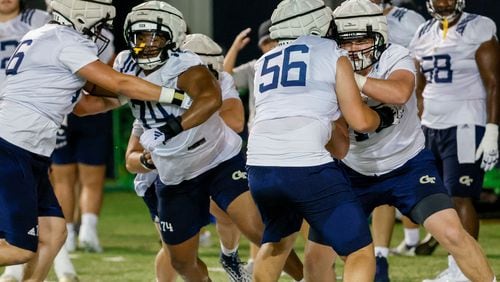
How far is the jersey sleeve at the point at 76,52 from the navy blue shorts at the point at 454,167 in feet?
9.58

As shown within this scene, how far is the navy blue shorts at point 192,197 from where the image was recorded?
6.89 metres

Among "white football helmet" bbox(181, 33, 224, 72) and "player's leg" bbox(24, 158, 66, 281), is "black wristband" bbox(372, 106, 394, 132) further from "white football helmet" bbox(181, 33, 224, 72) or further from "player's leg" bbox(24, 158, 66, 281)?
"player's leg" bbox(24, 158, 66, 281)

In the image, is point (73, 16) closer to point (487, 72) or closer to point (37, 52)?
point (37, 52)

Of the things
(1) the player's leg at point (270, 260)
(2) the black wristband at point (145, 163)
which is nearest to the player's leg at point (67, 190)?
(2) the black wristband at point (145, 163)

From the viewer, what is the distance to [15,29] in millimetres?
9000

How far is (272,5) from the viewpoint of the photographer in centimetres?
1181

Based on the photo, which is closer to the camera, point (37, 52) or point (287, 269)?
point (37, 52)

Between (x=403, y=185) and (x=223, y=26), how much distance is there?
6225 millimetres

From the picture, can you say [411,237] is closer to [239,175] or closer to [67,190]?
[67,190]

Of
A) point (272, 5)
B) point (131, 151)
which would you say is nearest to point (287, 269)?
point (131, 151)

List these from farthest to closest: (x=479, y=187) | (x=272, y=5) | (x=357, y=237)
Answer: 1. (x=272, y=5)
2. (x=479, y=187)
3. (x=357, y=237)

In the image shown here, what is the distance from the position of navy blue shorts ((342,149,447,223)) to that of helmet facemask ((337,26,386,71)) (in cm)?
62

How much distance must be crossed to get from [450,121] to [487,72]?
1.32ft

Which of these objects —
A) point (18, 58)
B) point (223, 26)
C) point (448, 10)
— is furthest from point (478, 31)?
point (223, 26)
